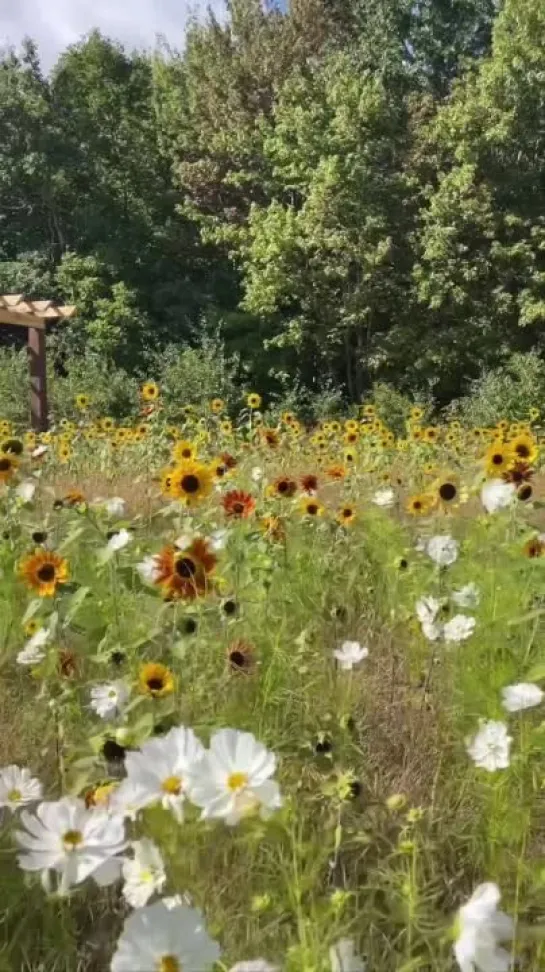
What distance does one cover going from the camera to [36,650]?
1.55 meters

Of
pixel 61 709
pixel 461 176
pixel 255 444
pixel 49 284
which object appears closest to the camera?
pixel 61 709

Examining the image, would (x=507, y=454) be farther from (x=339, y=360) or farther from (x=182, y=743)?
(x=339, y=360)

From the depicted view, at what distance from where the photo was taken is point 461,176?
1263 centimetres

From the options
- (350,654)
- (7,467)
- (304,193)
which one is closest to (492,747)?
(350,654)

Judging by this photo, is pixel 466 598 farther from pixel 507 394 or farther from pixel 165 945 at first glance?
pixel 507 394

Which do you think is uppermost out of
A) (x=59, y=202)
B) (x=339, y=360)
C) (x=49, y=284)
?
(x=59, y=202)

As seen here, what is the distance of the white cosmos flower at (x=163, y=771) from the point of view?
0.86 m

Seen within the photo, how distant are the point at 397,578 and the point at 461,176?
37.9ft

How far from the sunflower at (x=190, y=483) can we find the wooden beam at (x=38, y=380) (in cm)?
624

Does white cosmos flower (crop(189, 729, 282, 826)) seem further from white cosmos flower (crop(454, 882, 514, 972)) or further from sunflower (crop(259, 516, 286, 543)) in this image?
sunflower (crop(259, 516, 286, 543))

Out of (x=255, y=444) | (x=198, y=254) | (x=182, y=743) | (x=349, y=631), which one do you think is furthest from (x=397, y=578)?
(x=198, y=254)

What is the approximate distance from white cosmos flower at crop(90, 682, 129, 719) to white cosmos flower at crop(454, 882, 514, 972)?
0.65 metres

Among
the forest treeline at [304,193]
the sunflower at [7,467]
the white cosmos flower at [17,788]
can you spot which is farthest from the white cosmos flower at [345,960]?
the forest treeline at [304,193]

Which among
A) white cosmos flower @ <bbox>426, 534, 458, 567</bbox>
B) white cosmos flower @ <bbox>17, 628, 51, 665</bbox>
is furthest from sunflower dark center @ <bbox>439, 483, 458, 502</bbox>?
white cosmos flower @ <bbox>17, 628, 51, 665</bbox>
